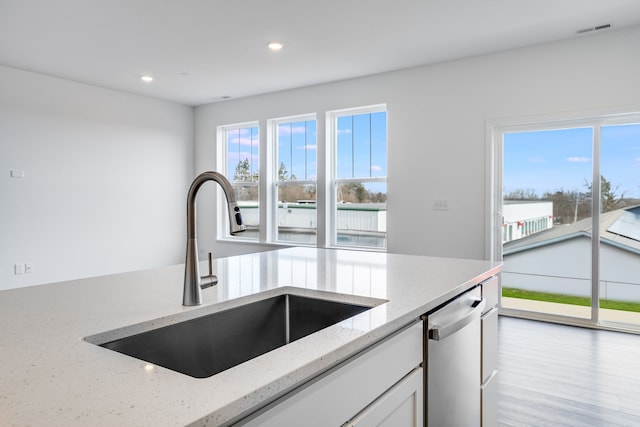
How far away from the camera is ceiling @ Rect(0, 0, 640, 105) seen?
11.0 feet

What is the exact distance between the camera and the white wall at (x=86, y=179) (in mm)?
4918

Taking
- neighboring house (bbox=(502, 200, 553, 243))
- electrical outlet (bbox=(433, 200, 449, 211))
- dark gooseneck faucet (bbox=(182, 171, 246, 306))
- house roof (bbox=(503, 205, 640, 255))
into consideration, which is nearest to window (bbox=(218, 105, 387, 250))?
electrical outlet (bbox=(433, 200, 449, 211))

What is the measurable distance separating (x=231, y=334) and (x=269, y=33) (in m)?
3.36

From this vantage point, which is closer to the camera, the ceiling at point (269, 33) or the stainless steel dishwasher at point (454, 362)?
the stainless steel dishwasher at point (454, 362)

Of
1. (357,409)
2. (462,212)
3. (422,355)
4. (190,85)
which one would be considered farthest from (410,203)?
(357,409)

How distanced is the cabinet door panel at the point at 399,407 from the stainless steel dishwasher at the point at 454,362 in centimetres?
5

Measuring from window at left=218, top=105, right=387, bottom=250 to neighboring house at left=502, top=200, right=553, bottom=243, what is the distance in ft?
4.82

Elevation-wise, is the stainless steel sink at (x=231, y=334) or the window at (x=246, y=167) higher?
the window at (x=246, y=167)

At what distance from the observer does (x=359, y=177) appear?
5.58 m

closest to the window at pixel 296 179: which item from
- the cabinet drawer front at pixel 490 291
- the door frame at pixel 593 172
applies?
the door frame at pixel 593 172

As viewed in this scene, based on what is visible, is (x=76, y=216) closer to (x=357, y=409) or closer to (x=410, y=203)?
(x=410, y=203)

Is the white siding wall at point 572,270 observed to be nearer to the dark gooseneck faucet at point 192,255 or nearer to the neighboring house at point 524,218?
the neighboring house at point 524,218

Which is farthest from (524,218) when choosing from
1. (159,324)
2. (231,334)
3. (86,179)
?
(86,179)

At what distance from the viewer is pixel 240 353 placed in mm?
1322
